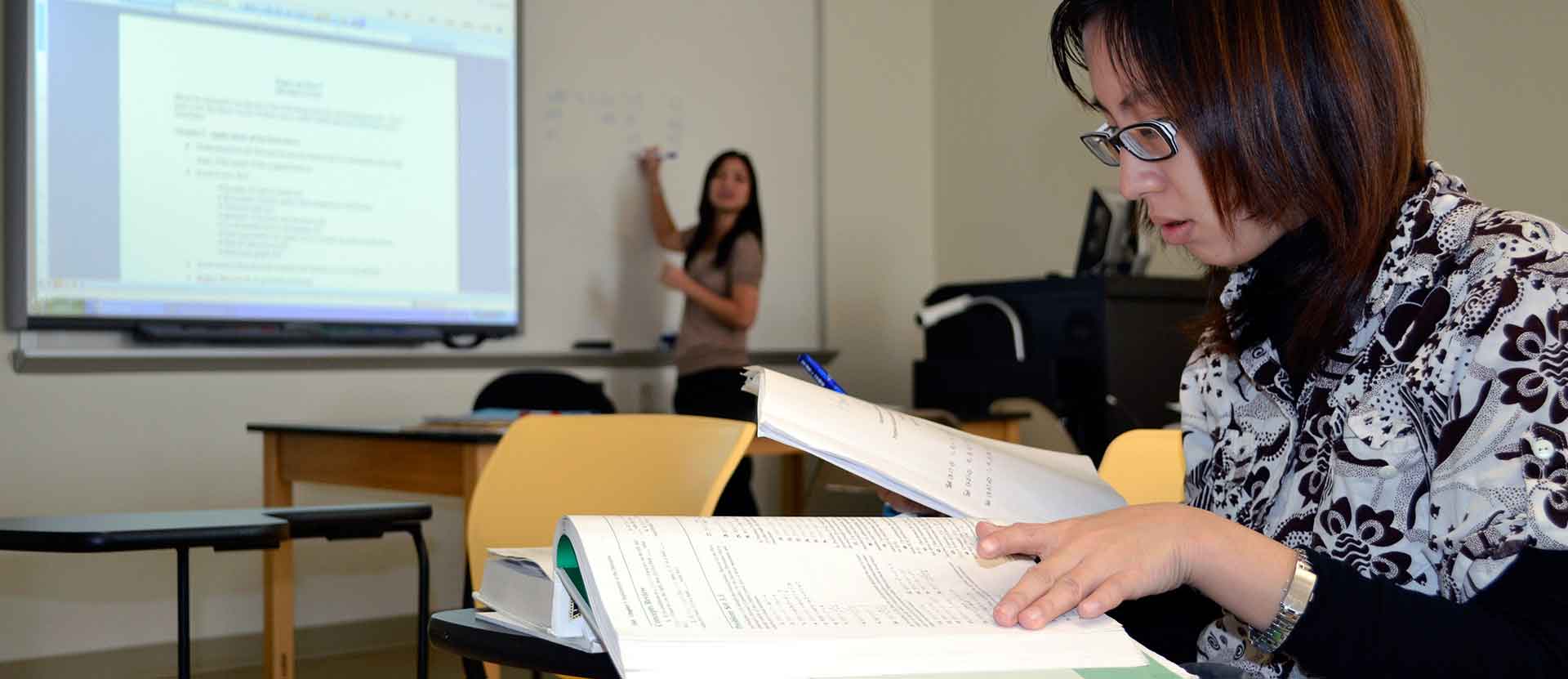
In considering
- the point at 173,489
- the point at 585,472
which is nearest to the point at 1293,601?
the point at 585,472

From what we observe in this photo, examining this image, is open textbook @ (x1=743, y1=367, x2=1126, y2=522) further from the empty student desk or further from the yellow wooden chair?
the empty student desk

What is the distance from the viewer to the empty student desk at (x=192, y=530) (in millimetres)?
1593

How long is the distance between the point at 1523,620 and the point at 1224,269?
401 millimetres

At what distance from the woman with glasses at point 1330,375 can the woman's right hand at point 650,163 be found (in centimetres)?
327

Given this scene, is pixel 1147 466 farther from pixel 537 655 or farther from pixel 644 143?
pixel 644 143

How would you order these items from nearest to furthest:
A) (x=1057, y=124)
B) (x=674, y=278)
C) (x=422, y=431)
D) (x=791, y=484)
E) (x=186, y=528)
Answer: (x=186, y=528)
(x=422, y=431)
(x=674, y=278)
(x=791, y=484)
(x=1057, y=124)

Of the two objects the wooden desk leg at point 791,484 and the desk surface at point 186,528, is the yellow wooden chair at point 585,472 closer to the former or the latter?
the desk surface at point 186,528

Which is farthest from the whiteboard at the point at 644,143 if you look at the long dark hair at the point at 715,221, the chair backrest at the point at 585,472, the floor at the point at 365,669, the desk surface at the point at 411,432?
the chair backrest at the point at 585,472

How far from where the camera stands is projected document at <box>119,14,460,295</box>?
328 centimetres

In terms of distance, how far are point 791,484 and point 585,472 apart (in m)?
2.72

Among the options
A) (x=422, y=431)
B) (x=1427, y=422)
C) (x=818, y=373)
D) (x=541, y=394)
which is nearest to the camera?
(x=1427, y=422)

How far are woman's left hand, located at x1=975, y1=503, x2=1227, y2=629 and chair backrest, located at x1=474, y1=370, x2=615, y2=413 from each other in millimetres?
2624

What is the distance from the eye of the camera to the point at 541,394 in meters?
3.33

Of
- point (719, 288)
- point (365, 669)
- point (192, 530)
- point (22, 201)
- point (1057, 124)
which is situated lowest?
point (365, 669)
